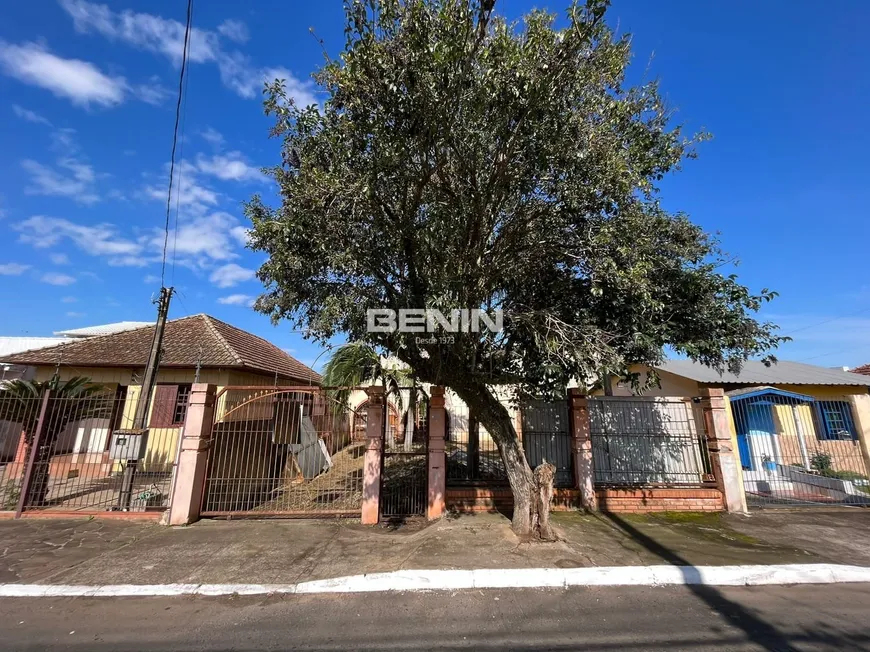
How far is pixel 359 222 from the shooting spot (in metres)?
6.41

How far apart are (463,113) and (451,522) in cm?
660

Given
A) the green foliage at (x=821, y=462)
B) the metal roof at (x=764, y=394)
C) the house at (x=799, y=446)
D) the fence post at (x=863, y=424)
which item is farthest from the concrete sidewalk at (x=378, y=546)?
the metal roof at (x=764, y=394)

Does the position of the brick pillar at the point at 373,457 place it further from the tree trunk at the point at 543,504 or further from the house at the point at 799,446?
the house at the point at 799,446

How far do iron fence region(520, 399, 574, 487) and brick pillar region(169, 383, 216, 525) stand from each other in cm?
639

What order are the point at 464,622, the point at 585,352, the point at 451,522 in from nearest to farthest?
1. the point at 464,622
2. the point at 585,352
3. the point at 451,522

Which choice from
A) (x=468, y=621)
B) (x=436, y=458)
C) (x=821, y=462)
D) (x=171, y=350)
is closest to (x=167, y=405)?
(x=171, y=350)

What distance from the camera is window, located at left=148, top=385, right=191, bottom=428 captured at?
1277cm

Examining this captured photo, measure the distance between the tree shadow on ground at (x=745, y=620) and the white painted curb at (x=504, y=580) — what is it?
0.27ft

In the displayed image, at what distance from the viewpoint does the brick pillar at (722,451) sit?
815 cm

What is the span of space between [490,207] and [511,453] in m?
4.15

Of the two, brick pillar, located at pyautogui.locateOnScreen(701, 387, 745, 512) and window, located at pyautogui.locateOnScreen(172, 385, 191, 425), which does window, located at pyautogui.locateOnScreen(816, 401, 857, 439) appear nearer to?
brick pillar, located at pyautogui.locateOnScreen(701, 387, 745, 512)

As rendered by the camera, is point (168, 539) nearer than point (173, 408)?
Yes

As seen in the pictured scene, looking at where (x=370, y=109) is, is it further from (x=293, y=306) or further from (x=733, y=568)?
(x=733, y=568)

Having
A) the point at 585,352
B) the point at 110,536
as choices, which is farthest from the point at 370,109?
the point at 110,536
